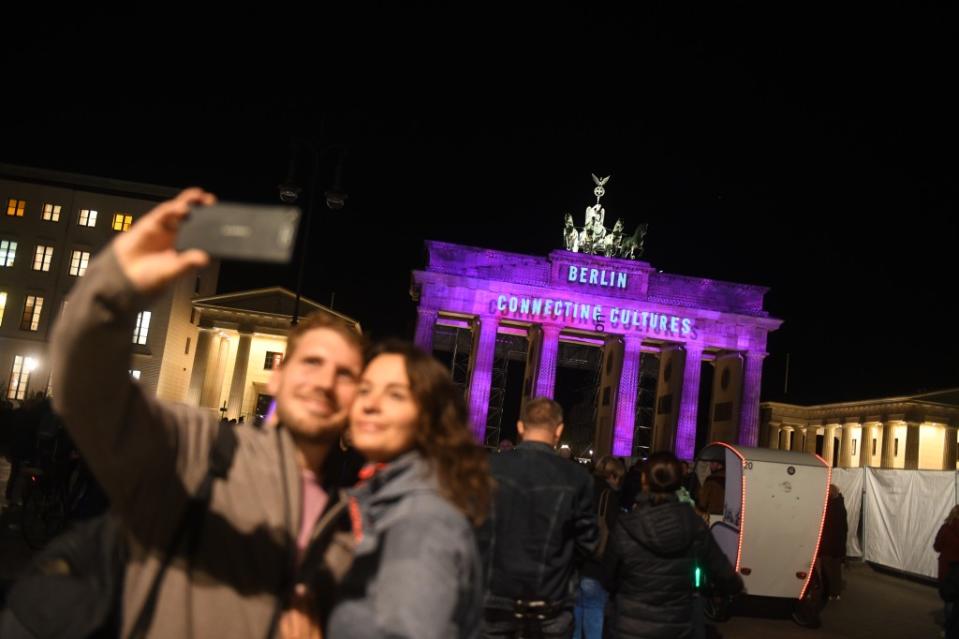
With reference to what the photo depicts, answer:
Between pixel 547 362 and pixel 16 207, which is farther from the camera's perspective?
pixel 16 207

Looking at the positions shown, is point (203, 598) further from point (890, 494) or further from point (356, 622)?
point (890, 494)

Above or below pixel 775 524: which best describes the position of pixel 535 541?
above

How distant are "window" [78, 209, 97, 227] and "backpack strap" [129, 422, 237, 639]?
54508mm

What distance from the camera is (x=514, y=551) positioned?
16.9 ft

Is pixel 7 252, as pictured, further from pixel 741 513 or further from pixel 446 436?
pixel 446 436

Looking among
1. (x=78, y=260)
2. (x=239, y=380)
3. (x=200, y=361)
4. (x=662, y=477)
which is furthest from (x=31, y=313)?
(x=662, y=477)

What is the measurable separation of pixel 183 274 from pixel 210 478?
647mm

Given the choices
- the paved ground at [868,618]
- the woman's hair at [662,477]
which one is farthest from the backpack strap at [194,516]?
the paved ground at [868,618]

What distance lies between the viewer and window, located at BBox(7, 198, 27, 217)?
4981cm

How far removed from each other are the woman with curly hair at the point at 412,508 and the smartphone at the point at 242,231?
806 mm

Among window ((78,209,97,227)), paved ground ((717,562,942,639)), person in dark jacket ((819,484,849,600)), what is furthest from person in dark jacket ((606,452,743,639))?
window ((78,209,97,227))

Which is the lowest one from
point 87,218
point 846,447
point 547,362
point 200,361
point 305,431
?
point 305,431

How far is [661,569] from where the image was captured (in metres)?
5.31

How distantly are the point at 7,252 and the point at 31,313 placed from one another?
458cm
